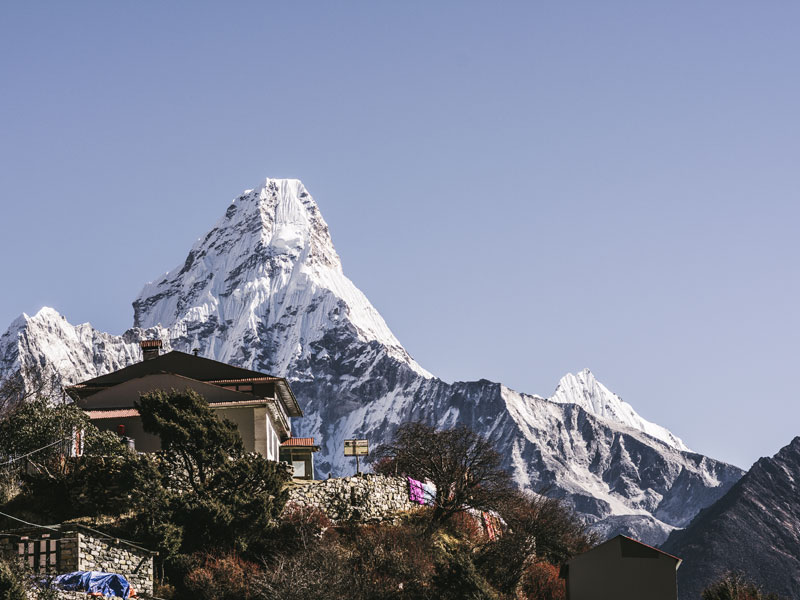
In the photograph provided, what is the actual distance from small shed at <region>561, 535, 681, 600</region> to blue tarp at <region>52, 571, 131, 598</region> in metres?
21.7

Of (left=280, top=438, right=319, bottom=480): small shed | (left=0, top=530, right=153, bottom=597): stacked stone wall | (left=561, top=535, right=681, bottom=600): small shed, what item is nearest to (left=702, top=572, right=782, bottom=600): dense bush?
(left=561, top=535, right=681, bottom=600): small shed

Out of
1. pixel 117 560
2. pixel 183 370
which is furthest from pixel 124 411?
pixel 117 560

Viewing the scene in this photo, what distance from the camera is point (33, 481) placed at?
53688 mm

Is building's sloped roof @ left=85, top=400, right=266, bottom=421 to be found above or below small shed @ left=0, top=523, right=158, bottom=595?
above

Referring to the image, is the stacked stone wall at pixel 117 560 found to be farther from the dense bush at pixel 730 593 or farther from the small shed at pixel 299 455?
the dense bush at pixel 730 593

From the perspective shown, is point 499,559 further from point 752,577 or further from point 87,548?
point 752,577

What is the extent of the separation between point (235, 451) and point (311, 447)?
81.3 ft

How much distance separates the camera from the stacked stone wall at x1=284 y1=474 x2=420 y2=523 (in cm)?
5750

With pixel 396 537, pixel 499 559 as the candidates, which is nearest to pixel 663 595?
pixel 499 559

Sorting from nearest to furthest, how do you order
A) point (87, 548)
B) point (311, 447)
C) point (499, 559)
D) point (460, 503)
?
point (87, 548) < point (499, 559) < point (460, 503) < point (311, 447)

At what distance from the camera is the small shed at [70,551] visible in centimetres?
4512

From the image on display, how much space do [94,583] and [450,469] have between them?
27.8 m

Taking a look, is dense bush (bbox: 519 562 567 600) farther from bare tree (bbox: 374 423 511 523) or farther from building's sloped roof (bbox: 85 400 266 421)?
building's sloped roof (bbox: 85 400 266 421)

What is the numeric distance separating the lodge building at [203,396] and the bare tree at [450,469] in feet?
24.7
